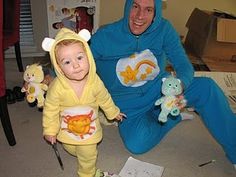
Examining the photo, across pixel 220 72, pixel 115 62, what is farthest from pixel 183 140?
pixel 220 72

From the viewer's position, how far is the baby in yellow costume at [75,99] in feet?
3.03

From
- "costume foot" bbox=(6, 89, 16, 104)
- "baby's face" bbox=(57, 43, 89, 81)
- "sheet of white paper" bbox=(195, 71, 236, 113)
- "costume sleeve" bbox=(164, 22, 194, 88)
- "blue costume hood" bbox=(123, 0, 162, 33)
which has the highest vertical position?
"blue costume hood" bbox=(123, 0, 162, 33)

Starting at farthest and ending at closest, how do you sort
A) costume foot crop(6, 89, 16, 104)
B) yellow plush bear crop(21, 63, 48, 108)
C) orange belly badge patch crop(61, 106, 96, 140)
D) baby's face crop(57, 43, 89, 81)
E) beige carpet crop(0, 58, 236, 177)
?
costume foot crop(6, 89, 16, 104)
beige carpet crop(0, 58, 236, 177)
yellow plush bear crop(21, 63, 48, 108)
orange belly badge patch crop(61, 106, 96, 140)
baby's face crop(57, 43, 89, 81)

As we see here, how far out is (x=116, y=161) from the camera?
1.33 metres

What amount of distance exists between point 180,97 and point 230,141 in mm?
322

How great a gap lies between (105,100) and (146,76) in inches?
13.7

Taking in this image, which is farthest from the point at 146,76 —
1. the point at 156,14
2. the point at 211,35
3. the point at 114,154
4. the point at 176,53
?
the point at 211,35

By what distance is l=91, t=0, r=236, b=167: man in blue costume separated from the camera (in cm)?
123

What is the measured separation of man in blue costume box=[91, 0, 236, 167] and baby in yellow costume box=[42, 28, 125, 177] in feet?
0.88

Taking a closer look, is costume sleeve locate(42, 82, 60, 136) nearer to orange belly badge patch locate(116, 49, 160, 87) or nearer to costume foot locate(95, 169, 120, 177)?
costume foot locate(95, 169, 120, 177)

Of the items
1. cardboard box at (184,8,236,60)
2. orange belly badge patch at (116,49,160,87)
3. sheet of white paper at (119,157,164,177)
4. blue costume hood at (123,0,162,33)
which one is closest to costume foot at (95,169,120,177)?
sheet of white paper at (119,157,164,177)

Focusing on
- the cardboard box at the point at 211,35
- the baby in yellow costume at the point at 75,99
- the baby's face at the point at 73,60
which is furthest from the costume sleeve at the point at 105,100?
the cardboard box at the point at 211,35

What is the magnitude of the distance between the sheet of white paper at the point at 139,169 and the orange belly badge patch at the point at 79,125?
0.31 meters

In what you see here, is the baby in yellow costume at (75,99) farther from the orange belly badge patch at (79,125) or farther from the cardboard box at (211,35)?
the cardboard box at (211,35)
